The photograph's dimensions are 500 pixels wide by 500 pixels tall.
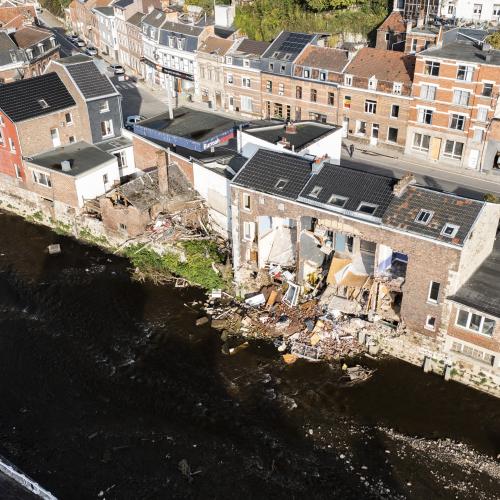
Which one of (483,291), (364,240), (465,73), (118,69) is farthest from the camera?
(118,69)

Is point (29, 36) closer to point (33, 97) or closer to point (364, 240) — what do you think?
point (33, 97)

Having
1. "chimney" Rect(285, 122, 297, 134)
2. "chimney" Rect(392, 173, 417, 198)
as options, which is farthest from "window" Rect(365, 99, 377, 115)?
"chimney" Rect(392, 173, 417, 198)

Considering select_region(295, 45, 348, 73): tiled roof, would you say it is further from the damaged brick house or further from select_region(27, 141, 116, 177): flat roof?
the damaged brick house

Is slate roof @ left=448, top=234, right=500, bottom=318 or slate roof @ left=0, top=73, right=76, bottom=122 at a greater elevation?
slate roof @ left=0, top=73, right=76, bottom=122

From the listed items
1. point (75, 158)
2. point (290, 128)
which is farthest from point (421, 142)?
point (75, 158)

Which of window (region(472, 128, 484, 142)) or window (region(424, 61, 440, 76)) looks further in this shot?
window (region(424, 61, 440, 76))

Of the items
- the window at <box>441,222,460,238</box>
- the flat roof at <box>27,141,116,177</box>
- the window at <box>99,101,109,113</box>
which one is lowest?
the flat roof at <box>27,141,116,177</box>

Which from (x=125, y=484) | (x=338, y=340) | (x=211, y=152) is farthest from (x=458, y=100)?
(x=125, y=484)
